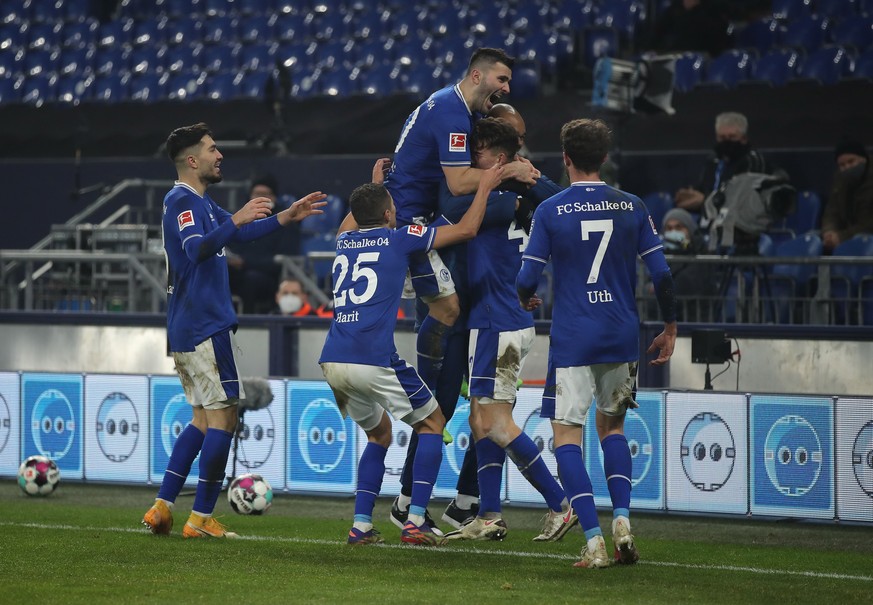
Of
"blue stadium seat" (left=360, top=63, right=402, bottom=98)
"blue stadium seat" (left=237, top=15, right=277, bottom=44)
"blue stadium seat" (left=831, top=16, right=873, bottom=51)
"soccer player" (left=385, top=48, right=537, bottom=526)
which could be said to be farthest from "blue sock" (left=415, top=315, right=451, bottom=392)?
"blue stadium seat" (left=237, top=15, right=277, bottom=44)

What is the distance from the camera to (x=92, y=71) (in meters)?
20.7

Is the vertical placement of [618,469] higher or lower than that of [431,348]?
lower

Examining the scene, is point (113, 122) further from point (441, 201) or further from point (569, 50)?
point (441, 201)

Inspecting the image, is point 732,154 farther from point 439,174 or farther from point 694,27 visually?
point 439,174

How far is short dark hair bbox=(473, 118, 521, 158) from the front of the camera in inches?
291

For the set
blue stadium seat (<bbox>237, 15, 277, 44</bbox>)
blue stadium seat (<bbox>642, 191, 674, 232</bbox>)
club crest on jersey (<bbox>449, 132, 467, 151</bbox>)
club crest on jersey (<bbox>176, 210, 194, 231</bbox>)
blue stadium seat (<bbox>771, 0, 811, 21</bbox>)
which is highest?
blue stadium seat (<bbox>237, 15, 277, 44</bbox>)

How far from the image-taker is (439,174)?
24.9ft

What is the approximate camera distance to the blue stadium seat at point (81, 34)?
21281 millimetres

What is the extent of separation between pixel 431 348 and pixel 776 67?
9158 millimetres

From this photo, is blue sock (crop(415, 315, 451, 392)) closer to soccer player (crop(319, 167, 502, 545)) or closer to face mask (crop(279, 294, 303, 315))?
soccer player (crop(319, 167, 502, 545))

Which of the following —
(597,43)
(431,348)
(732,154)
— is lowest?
(431,348)

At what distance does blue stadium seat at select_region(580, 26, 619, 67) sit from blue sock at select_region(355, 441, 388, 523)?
10442 millimetres

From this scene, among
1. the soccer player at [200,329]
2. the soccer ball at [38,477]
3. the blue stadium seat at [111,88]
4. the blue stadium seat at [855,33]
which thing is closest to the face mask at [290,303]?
the soccer ball at [38,477]

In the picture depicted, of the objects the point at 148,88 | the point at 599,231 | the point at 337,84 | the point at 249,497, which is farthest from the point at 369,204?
the point at 148,88
